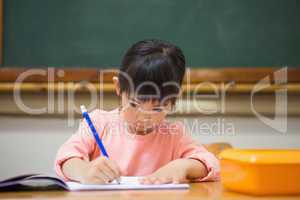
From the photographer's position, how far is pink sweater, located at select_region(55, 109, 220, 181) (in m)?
1.30

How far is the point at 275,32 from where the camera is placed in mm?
1942

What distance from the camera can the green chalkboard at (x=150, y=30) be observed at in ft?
6.31

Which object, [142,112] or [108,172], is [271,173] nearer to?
[108,172]

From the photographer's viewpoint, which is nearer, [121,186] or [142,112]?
[121,186]

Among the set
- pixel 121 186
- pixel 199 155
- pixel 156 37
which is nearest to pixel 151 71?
pixel 199 155

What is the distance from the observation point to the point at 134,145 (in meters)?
1.33

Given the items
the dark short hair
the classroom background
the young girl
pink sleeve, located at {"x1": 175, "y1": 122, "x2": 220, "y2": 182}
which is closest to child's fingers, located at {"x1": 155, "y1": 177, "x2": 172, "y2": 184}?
the young girl

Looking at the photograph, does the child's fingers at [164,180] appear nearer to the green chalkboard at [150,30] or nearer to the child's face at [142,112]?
the child's face at [142,112]

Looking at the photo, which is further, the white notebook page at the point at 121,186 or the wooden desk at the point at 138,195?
the white notebook page at the point at 121,186

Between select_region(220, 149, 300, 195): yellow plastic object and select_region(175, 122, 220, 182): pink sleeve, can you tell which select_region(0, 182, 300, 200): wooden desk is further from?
select_region(175, 122, 220, 182): pink sleeve

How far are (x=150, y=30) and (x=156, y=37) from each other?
1.5 inches

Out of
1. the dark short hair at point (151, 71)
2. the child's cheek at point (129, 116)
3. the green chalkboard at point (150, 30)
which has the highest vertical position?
the green chalkboard at point (150, 30)

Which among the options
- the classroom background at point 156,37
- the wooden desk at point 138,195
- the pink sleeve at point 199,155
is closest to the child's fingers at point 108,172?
the wooden desk at point 138,195

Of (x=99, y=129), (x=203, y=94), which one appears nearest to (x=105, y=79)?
(x=203, y=94)
